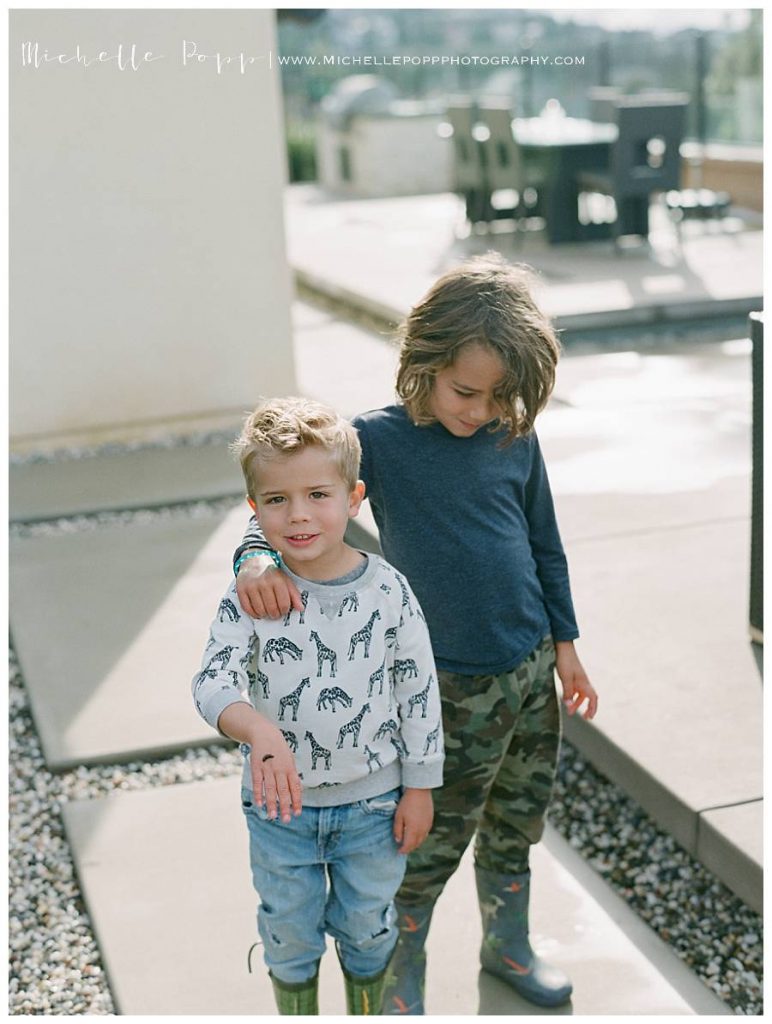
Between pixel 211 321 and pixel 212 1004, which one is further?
pixel 211 321

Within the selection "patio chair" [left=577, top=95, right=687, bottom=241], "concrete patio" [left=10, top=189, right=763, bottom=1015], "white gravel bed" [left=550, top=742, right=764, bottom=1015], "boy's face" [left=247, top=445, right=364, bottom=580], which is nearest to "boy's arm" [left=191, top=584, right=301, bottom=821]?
"boy's face" [left=247, top=445, right=364, bottom=580]

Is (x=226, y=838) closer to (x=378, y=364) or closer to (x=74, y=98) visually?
(x=74, y=98)

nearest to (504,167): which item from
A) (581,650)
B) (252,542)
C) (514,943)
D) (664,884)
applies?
(581,650)

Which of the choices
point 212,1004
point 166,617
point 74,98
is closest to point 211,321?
point 74,98

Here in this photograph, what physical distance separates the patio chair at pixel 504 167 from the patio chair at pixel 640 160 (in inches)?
33.9

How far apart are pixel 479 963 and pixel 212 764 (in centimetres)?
124

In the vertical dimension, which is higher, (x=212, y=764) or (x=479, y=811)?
(x=479, y=811)

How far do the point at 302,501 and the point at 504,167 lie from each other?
1156cm

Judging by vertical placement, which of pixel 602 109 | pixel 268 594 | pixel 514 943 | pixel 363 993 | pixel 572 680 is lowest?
pixel 514 943

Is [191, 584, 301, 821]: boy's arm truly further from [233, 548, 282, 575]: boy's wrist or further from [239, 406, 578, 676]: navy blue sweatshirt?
[239, 406, 578, 676]: navy blue sweatshirt

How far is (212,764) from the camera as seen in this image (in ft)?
12.3

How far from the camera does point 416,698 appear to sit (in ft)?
6.23

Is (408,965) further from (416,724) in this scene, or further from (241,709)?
(241,709)

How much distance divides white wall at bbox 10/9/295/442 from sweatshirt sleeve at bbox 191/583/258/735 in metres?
5.20
